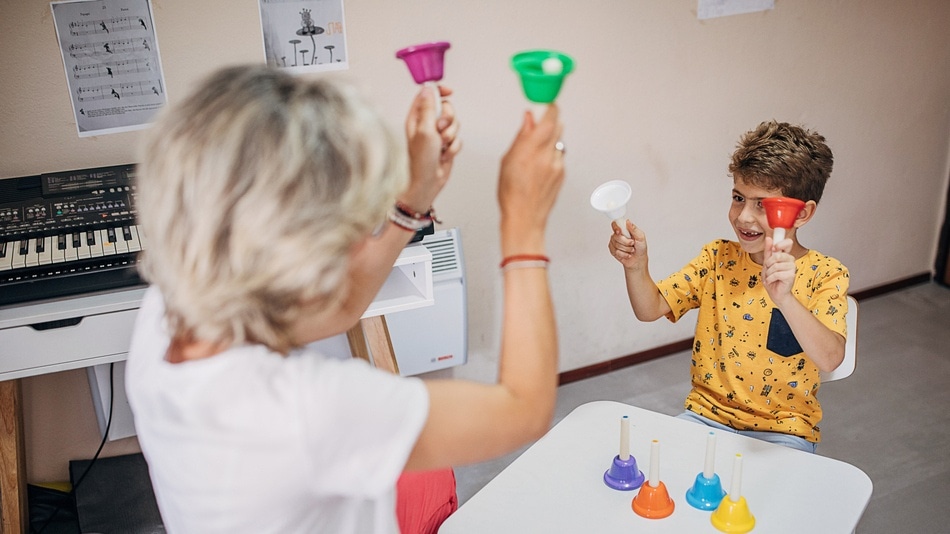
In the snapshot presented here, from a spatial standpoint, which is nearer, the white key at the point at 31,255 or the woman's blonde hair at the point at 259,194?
the woman's blonde hair at the point at 259,194

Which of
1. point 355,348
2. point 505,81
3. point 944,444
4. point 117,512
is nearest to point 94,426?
point 117,512

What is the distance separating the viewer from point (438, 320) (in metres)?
2.52

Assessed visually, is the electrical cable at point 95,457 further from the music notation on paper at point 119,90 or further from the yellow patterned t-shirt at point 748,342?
the yellow patterned t-shirt at point 748,342

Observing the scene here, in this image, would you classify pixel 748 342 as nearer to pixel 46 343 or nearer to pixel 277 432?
pixel 277 432

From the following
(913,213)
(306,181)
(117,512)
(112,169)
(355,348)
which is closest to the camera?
(306,181)

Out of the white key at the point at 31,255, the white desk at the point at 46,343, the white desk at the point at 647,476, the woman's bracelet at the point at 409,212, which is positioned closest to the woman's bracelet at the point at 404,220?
the woman's bracelet at the point at 409,212

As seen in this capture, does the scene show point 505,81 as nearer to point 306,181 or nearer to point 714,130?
point 714,130

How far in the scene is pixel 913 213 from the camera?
3.56 metres

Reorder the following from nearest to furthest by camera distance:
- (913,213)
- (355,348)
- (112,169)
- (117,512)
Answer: (112,169) < (117,512) < (355,348) < (913,213)

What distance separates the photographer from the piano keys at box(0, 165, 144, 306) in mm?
1766

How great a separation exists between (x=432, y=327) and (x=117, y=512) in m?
1.03

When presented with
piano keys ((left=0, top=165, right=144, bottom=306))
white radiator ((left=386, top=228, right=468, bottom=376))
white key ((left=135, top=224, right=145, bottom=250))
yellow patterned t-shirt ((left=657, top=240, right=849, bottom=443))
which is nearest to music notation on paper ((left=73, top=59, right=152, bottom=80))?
piano keys ((left=0, top=165, right=144, bottom=306))

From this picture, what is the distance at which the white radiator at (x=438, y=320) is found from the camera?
247cm

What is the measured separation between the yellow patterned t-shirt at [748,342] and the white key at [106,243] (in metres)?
1.24
